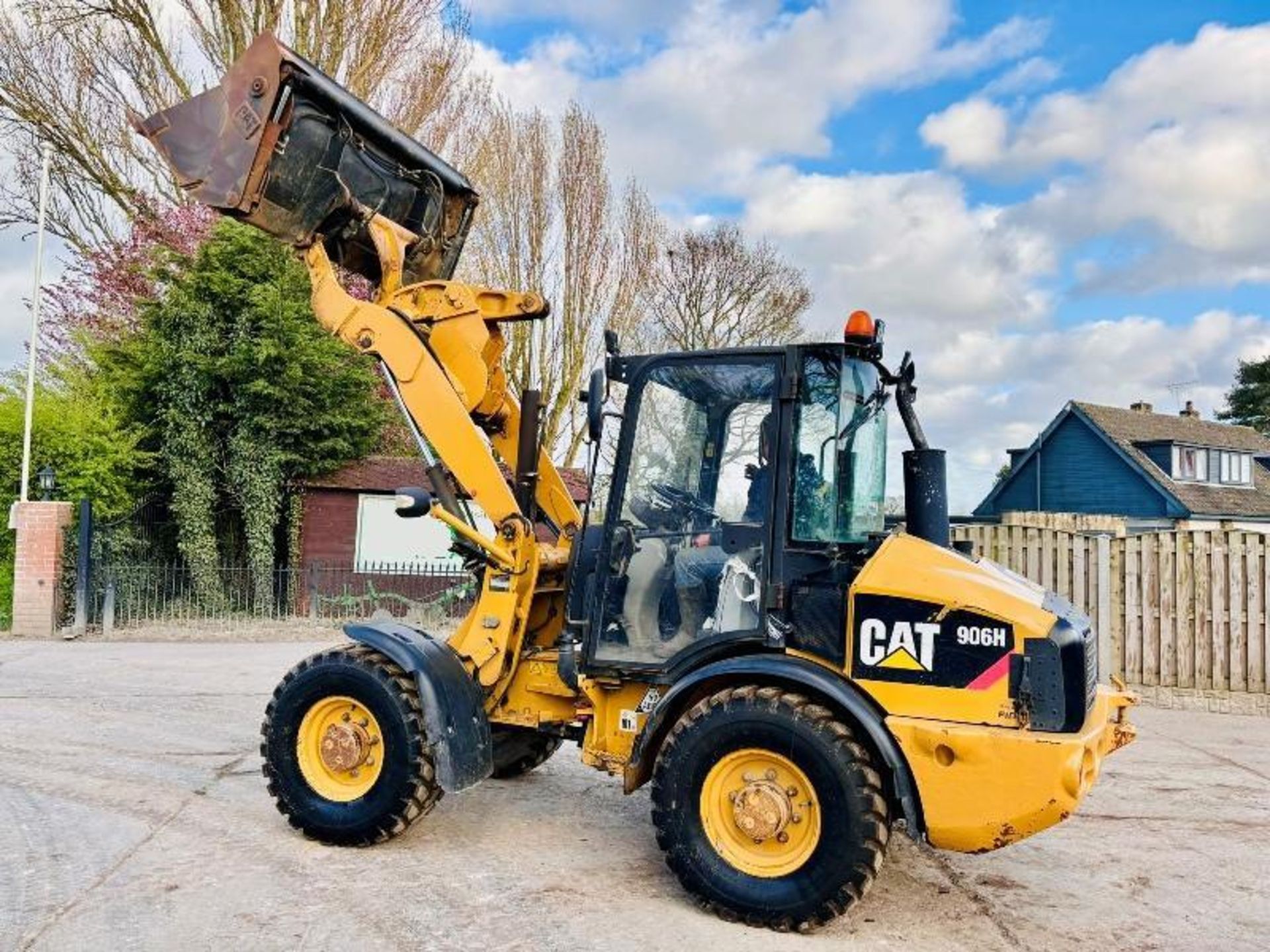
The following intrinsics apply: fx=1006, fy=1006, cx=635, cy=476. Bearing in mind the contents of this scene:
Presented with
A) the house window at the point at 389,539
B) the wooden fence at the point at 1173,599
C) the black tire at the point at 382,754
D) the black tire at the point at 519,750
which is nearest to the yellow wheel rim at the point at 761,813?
the black tire at the point at 382,754

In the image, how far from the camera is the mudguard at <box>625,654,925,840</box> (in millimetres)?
3955

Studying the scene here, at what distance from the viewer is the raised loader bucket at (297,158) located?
207 inches

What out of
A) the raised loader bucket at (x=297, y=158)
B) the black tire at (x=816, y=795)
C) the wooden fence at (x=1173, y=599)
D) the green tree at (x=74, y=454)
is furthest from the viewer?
the green tree at (x=74, y=454)

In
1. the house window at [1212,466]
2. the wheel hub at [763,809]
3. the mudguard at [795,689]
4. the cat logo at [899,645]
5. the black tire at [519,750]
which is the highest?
the house window at [1212,466]

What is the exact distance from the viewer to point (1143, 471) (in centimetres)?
2919

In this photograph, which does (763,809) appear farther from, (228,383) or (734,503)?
(228,383)

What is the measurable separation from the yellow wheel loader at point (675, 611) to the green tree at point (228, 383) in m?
9.73

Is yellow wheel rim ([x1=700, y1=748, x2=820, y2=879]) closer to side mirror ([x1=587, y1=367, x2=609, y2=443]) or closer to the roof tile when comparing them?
side mirror ([x1=587, y1=367, x2=609, y2=443])

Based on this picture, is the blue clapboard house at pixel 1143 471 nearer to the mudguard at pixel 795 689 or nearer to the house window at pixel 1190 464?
the house window at pixel 1190 464

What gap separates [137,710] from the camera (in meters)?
8.48

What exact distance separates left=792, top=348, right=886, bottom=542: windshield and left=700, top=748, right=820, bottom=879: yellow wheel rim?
39.1 inches

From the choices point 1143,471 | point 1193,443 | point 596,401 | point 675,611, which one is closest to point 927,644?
point 675,611

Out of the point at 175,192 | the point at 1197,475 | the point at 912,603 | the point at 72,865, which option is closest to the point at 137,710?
the point at 72,865

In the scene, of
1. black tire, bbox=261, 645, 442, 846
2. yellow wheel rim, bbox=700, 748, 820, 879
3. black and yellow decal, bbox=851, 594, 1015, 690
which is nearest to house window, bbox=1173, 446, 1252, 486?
black and yellow decal, bbox=851, 594, 1015, 690
